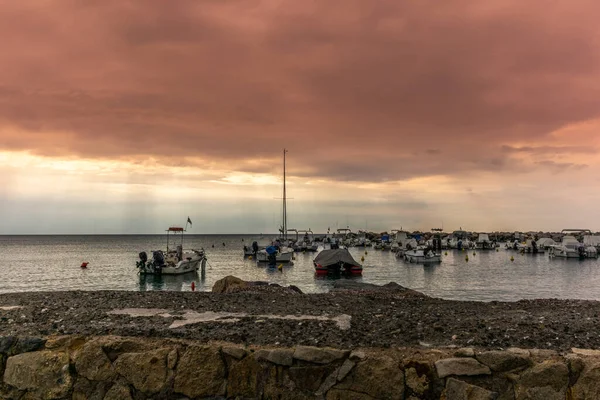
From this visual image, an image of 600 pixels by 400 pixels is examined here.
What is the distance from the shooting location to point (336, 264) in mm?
55312

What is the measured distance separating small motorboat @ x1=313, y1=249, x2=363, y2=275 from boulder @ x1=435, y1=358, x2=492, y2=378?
49367 mm

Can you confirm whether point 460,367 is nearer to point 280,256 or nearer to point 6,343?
point 6,343

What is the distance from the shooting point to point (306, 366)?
6.32 metres

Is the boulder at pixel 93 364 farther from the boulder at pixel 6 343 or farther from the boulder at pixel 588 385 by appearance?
the boulder at pixel 588 385

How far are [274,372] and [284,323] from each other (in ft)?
5.59

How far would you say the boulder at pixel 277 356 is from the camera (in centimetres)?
638

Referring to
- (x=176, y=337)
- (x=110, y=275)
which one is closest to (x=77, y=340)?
(x=176, y=337)

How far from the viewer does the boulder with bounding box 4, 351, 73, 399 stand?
6812 millimetres

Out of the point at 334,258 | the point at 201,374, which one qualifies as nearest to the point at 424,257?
the point at 334,258

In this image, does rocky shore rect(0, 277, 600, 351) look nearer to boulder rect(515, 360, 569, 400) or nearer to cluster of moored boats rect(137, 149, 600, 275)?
boulder rect(515, 360, 569, 400)

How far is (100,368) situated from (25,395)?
51.9 inches

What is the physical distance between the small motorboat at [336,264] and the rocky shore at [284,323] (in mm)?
43926

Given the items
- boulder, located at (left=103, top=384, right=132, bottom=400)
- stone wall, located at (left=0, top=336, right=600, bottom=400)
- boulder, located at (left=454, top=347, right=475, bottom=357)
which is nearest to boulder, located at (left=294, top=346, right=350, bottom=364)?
stone wall, located at (left=0, top=336, right=600, bottom=400)

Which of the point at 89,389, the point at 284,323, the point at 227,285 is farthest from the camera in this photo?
the point at 227,285
